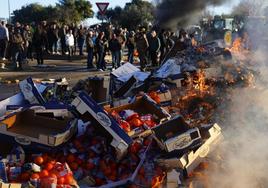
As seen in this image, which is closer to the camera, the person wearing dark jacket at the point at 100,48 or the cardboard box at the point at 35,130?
the cardboard box at the point at 35,130

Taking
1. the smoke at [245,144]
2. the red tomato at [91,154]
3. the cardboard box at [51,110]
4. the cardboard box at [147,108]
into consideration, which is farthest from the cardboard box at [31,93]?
the smoke at [245,144]

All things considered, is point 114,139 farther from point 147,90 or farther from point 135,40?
point 135,40

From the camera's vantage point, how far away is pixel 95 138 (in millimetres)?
7602

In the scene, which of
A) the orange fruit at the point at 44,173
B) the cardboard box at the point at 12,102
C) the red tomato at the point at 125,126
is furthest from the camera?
the cardboard box at the point at 12,102

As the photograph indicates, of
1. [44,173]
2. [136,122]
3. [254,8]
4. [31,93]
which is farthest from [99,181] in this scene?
[254,8]

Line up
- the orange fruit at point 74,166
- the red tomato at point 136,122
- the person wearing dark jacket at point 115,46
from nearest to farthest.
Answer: the orange fruit at point 74,166 → the red tomato at point 136,122 → the person wearing dark jacket at point 115,46

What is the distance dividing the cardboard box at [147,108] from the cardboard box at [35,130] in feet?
3.61

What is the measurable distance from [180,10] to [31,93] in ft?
34.7

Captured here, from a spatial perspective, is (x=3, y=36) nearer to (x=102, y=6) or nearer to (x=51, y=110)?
(x=102, y=6)

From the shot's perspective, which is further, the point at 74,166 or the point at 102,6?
the point at 102,6

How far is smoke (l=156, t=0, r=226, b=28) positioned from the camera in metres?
17.5

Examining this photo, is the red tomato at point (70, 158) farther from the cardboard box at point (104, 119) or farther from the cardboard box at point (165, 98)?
the cardboard box at point (165, 98)

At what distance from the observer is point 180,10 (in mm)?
18594

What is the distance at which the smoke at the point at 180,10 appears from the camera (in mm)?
17547
